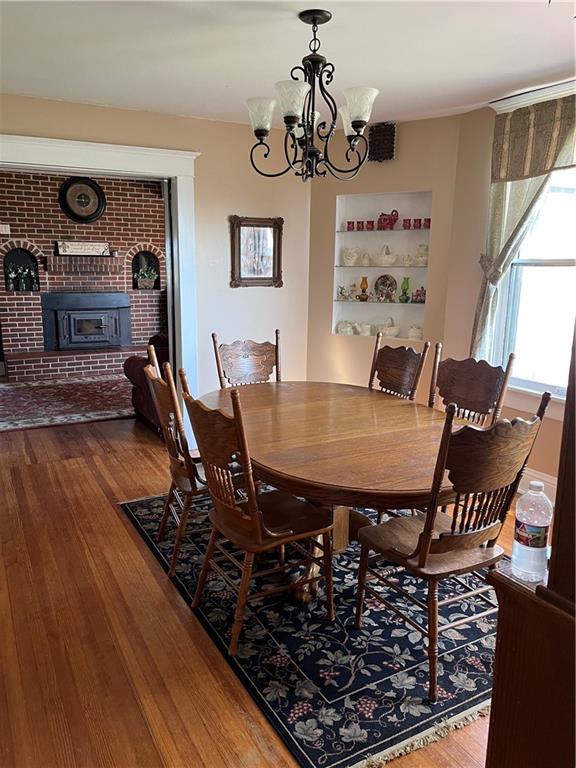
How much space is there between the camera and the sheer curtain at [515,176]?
3176 mm

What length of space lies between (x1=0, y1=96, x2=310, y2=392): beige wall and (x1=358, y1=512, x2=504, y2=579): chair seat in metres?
2.64

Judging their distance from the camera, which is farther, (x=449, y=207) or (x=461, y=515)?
(x=449, y=207)

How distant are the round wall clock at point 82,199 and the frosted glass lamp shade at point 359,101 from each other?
554cm

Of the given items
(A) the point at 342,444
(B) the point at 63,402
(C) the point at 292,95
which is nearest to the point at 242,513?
(A) the point at 342,444

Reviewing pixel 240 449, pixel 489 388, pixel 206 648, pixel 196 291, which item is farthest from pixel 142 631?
pixel 196 291

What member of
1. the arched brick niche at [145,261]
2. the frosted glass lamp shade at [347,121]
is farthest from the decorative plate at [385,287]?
the arched brick niche at [145,261]

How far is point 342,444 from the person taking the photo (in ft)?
7.49

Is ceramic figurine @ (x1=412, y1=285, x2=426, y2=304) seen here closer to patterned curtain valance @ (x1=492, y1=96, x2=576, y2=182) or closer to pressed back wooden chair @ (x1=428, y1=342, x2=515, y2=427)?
patterned curtain valance @ (x1=492, y1=96, x2=576, y2=182)

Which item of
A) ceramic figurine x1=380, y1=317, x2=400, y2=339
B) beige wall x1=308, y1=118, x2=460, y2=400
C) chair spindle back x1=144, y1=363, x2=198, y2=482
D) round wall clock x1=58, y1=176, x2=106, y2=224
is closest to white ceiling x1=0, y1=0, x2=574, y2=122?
beige wall x1=308, y1=118, x2=460, y2=400

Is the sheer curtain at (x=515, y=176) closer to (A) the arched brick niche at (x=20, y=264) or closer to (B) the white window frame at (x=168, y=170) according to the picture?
(B) the white window frame at (x=168, y=170)

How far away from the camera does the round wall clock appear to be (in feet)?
22.8

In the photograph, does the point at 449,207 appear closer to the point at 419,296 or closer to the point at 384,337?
the point at 419,296

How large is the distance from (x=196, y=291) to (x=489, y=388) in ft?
8.19

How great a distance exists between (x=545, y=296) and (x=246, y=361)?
1972mm
